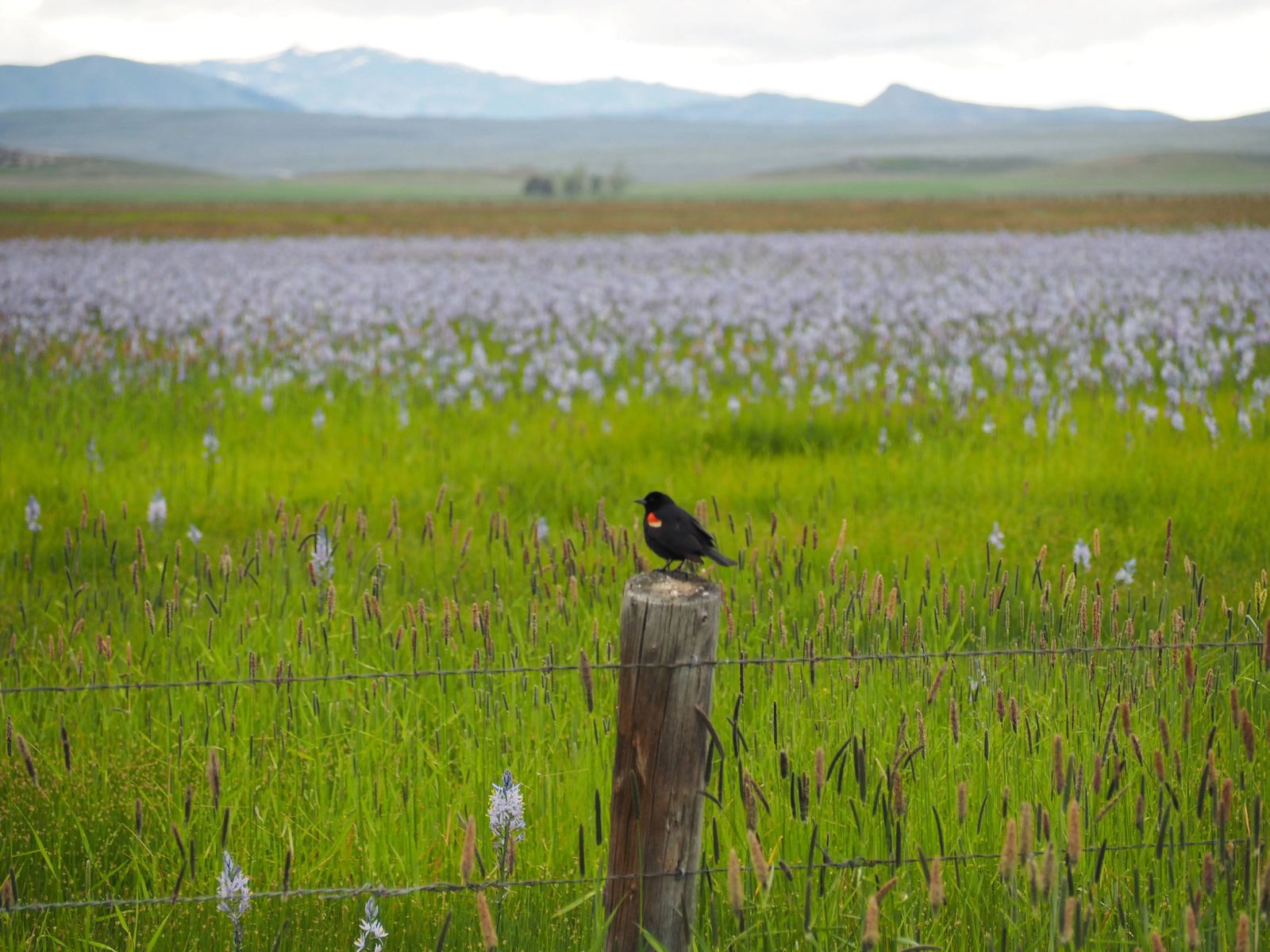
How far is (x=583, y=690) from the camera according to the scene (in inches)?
155

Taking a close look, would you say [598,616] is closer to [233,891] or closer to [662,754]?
[662,754]

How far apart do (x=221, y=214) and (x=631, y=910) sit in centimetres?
6396

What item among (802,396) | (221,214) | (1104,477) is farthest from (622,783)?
(221,214)

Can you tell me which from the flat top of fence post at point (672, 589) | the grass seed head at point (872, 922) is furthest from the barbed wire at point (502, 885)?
the flat top of fence post at point (672, 589)

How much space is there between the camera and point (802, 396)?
30.3 feet

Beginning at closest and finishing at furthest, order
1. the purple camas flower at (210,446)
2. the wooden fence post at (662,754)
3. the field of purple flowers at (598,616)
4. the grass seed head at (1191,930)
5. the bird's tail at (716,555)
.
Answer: the grass seed head at (1191,930) → the wooden fence post at (662,754) → the field of purple flowers at (598,616) → the bird's tail at (716,555) → the purple camas flower at (210,446)

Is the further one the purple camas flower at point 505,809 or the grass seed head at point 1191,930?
the purple camas flower at point 505,809

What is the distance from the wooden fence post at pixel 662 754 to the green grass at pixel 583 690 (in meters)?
0.13

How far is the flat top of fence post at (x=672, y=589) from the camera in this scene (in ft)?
7.90

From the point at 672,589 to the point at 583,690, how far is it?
5.21 ft

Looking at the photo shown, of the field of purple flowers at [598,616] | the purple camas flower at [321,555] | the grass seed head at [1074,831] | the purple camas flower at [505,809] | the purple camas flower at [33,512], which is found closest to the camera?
the grass seed head at [1074,831]

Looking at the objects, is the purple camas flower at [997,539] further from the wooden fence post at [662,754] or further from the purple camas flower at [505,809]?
the purple camas flower at [505,809]

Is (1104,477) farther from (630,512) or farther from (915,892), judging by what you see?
(915,892)

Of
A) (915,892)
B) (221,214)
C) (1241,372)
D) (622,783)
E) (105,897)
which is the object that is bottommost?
(105,897)
